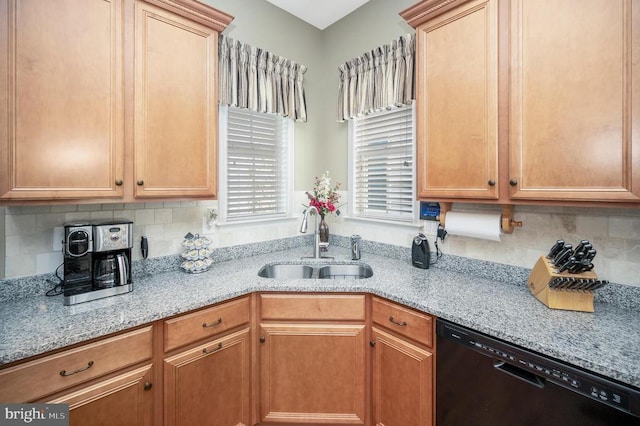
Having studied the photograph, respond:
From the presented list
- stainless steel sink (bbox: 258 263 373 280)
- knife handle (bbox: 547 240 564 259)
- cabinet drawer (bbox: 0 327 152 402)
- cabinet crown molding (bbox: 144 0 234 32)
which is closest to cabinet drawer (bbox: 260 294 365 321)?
stainless steel sink (bbox: 258 263 373 280)

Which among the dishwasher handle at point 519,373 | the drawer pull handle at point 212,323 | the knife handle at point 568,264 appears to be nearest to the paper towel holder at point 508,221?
the knife handle at point 568,264

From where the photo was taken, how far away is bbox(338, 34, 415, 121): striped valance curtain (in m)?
2.08

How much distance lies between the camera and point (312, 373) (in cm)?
173

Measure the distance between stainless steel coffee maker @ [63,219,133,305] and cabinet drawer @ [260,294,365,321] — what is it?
2.43 feet

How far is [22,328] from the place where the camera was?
3.88ft

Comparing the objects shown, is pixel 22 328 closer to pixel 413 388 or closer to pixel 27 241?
pixel 27 241

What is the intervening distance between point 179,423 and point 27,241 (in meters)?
1.18

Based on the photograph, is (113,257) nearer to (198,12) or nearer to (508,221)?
(198,12)

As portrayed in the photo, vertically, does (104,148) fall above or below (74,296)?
above

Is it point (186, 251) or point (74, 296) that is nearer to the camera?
point (74, 296)

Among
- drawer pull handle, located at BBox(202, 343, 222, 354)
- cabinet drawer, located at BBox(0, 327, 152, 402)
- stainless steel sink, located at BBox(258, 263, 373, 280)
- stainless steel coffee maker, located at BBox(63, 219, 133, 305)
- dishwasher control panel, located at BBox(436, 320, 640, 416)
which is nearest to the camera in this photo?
dishwasher control panel, located at BBox(436, 320, 640, 416)

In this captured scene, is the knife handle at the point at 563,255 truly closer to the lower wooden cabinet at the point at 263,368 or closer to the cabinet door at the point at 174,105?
the lower wooden cabinet at the point at 263,368

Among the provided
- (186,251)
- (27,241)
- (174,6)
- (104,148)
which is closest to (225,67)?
(174,6)

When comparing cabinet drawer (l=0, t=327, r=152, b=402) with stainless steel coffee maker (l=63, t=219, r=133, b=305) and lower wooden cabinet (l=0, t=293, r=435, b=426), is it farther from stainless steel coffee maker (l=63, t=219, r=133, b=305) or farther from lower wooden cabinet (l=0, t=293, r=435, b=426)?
stainless steel coffee maker (l=63, t=219, r=133, b=305)
